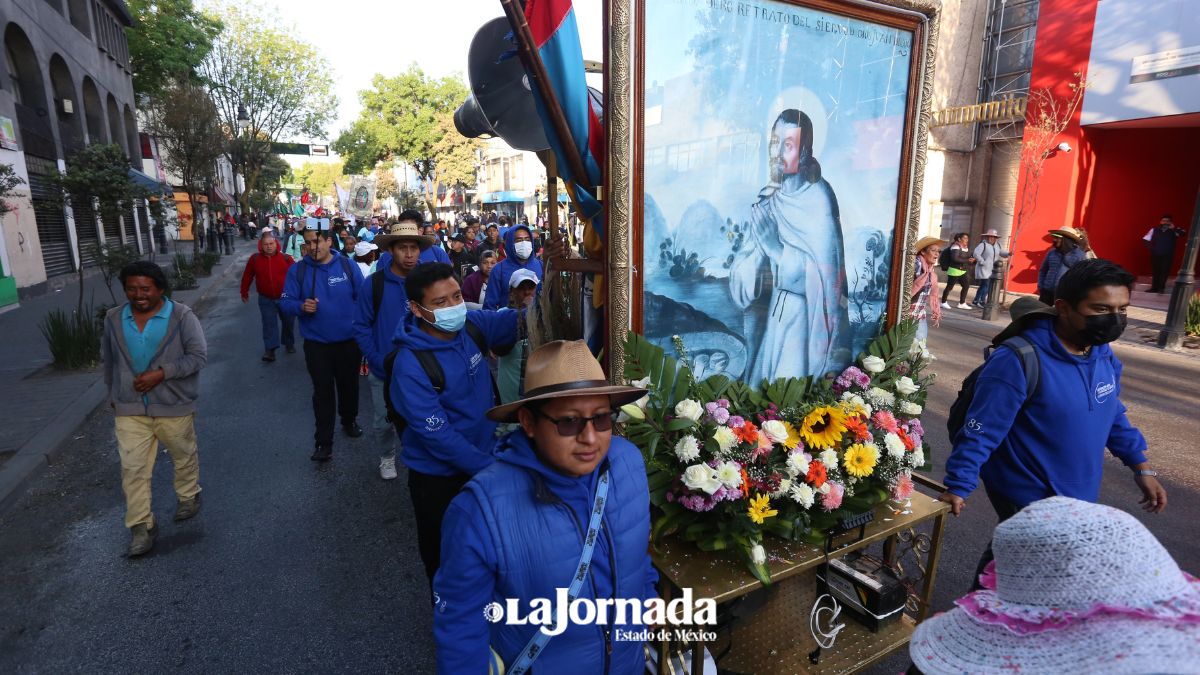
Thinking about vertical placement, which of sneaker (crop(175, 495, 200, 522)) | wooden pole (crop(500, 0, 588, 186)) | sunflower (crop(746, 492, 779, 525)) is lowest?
sneaker (crop(175, 495, 200, 522))

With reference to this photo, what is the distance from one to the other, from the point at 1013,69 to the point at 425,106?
33.4 metres

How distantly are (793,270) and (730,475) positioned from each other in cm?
115

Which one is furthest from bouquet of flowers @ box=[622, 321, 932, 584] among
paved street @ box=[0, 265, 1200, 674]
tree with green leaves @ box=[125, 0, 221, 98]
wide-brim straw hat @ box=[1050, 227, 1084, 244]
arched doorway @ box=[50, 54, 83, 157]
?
tree with green leaves @ box=[125, 0, 221, 98]

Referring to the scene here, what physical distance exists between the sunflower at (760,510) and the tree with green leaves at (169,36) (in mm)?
35373

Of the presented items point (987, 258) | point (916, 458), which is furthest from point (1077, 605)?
point (987, 258)

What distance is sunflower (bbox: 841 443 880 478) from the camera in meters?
2.58

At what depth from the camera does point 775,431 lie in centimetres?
254

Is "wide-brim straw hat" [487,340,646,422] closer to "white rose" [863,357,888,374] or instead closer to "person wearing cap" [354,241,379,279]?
"white rose" [863,357,888,374]

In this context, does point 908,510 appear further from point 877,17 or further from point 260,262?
point 260,262

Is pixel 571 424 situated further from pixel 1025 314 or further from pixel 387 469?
pixel 387 469

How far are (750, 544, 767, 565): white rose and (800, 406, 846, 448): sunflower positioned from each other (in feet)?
1.73

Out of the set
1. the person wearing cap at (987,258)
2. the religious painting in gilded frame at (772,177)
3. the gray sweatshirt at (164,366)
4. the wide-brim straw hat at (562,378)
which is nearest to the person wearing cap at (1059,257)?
the person wearing cap at (987,258)

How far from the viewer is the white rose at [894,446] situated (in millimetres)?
2701

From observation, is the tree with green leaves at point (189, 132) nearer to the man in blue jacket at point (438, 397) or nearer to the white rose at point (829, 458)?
the man in blue jacket at point (438, 397)
